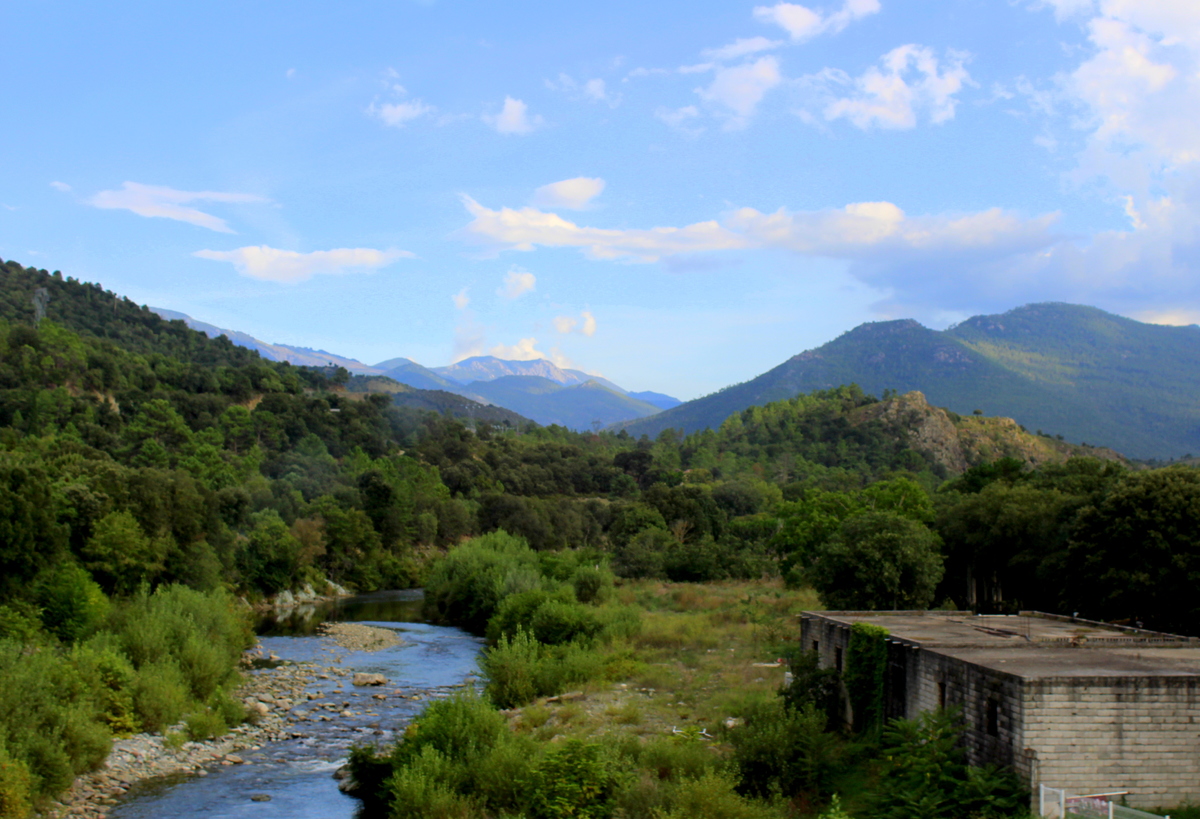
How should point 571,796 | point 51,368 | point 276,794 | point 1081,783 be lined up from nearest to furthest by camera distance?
point 1081,783, point 571,796, point 276,794, point 51,368

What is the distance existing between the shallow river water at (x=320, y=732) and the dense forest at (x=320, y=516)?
8.13ft

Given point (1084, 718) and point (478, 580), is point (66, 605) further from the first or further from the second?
point (1084, 718)

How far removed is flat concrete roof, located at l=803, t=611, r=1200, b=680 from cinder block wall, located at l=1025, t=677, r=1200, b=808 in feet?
0.85

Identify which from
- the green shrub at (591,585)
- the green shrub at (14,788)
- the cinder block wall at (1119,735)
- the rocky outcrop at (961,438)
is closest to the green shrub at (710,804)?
the cinder block wall at (1119,735)

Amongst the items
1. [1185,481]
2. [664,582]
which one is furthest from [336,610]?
[1185,481]

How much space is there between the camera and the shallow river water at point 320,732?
2122 centimetres

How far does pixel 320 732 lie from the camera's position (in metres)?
28.2

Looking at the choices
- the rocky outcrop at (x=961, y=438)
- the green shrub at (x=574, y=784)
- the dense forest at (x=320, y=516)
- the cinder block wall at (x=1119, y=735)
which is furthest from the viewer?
the rocky outcrop at (x=961, y=438)

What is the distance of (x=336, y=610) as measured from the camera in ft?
201

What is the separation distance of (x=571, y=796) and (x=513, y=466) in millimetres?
109933

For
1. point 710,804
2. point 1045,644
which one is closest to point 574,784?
point 710,804

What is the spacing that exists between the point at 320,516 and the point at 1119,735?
2733 inches

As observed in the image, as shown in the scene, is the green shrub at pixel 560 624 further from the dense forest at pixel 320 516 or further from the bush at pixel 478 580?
the dense forest at pixel 320 516

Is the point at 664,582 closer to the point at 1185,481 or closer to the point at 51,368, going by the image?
the point at 1185,481
